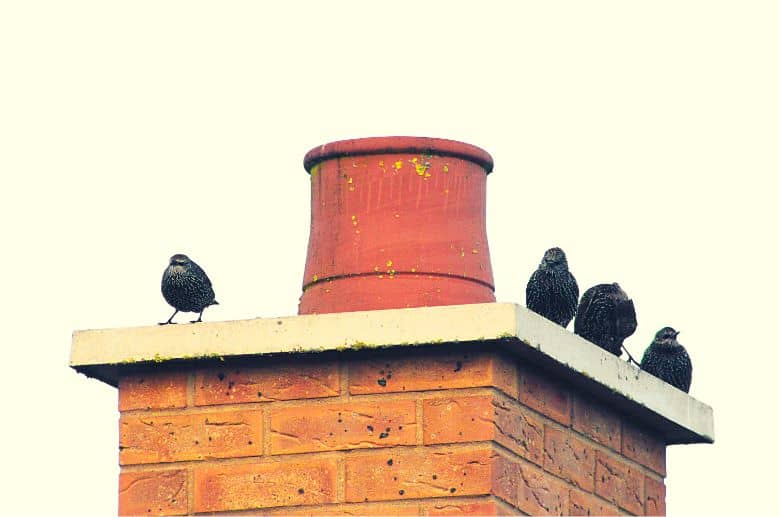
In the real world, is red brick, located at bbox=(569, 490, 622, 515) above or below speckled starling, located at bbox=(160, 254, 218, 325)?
below

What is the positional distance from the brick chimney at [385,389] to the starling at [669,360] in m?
0.60

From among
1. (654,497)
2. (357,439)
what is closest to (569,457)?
(654,497)

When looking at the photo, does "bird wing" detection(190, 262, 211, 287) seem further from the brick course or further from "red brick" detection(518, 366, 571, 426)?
"red brick" detection(518, 366, 571, 426)

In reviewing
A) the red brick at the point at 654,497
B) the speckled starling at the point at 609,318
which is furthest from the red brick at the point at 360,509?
the speckled starling at the point at 609,318

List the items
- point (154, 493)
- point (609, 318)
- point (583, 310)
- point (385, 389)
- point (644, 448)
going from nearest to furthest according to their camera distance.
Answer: point (385, 389), point (154, 493), point (644, 448), point (609, 318), point (583, 310)

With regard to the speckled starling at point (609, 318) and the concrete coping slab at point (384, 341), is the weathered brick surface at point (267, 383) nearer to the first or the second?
the concrete coping slab at point (384, 341)

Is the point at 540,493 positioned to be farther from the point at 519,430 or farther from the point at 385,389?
the point at 385,389

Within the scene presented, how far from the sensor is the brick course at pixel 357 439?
645cm

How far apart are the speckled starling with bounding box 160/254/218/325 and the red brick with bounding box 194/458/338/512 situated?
104 cm

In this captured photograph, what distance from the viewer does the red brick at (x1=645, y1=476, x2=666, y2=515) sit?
23.9ft

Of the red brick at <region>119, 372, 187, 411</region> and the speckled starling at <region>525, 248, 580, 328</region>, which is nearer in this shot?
the red brick at <region>119, 372, 187, 411</region>

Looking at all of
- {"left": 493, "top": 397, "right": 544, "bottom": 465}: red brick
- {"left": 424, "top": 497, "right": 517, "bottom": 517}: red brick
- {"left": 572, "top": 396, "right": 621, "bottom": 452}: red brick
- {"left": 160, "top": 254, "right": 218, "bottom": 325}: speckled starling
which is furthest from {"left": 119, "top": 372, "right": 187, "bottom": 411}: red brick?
{"left": 572, "top": 396, "right": 621, "bottom": 452}: red brick

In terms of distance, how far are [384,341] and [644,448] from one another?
1229 millimetres

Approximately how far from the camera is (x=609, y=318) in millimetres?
7598
